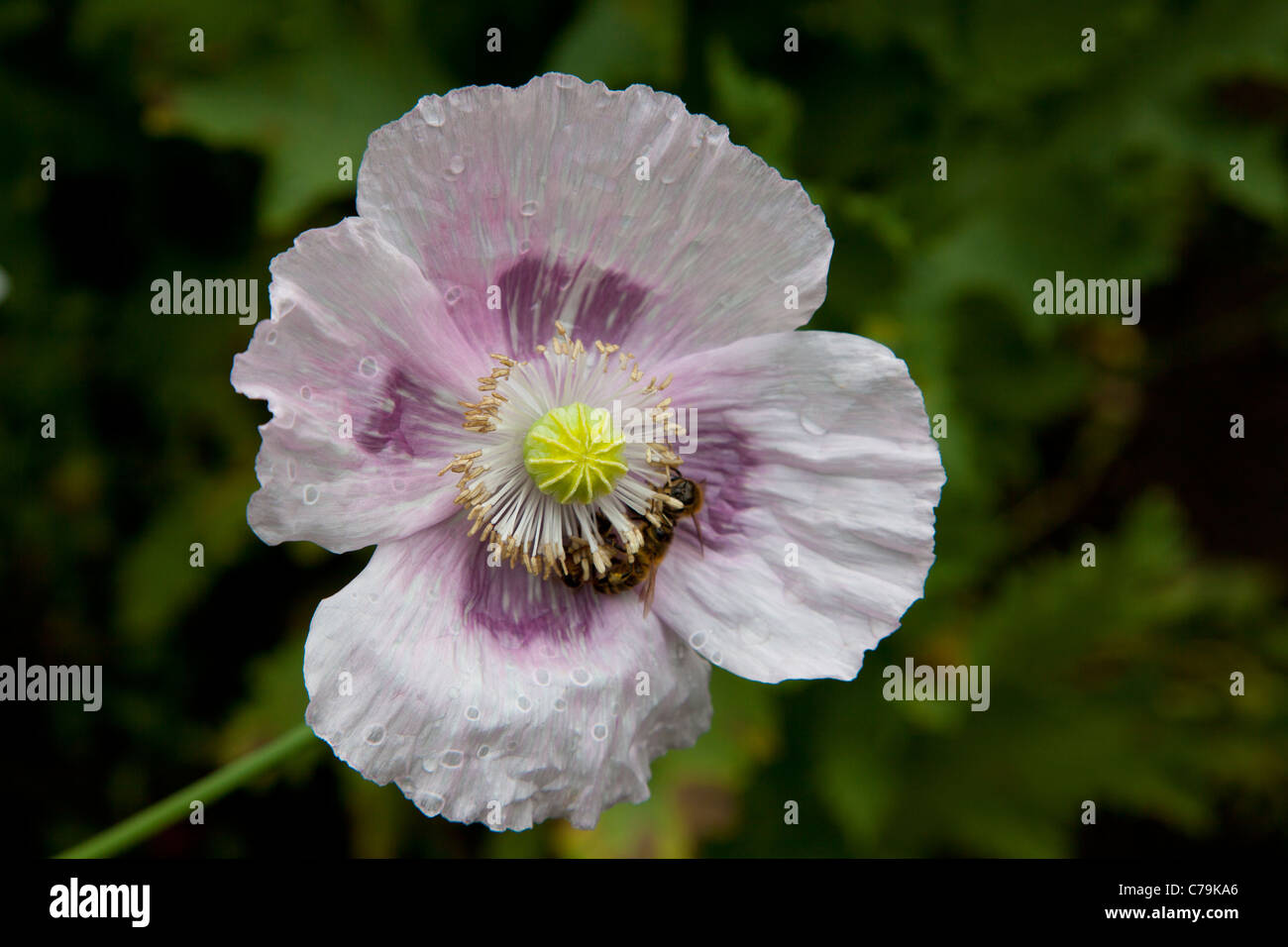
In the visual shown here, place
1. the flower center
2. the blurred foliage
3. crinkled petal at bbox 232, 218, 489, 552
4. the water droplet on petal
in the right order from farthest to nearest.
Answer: the blurred foliage < the flower center < the water droplet on petal < crinkled petal at bbox 232, 218, 489, 552

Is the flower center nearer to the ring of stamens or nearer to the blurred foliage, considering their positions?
the ring of stamens

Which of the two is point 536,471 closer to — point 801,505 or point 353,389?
point 353,389

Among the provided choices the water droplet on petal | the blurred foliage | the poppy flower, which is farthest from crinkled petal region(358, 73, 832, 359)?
the blurred foliage

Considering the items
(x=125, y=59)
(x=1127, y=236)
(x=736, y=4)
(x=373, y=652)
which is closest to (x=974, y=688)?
(x=1127, y=236)

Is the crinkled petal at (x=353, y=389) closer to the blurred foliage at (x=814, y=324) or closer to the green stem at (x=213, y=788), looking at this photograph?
the green stem at (x=213, y=788)

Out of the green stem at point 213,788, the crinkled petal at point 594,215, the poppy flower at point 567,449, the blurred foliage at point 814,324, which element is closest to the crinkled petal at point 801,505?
the poppy flower at point 567,449

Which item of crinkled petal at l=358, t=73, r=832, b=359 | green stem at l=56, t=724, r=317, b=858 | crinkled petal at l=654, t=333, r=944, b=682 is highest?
crinkled petal at l=358, t=73, r=832, b=359

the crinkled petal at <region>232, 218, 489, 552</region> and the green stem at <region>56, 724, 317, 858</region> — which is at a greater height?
the crinkled petal at <region>232, 218, 489, 552</region>
